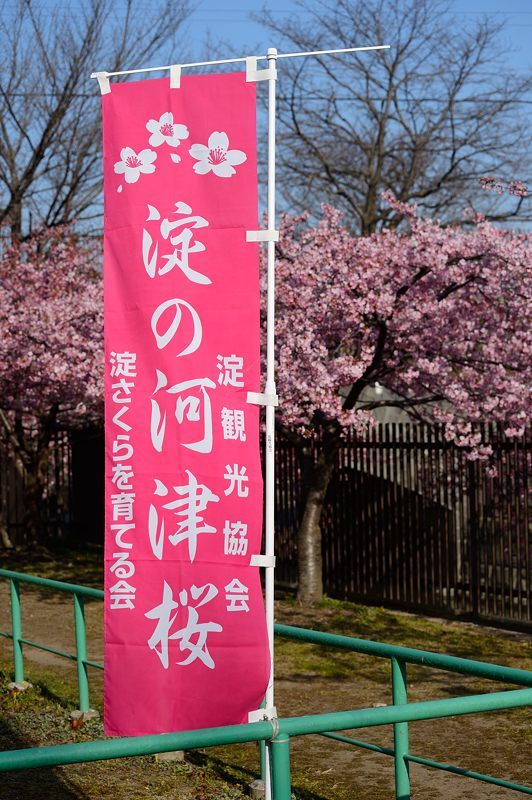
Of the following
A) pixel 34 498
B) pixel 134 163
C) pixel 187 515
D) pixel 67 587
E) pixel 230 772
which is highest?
pixel 134 163

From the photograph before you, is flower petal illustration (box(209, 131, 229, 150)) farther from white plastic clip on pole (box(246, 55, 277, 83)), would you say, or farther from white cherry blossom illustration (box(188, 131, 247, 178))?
white plastic clip on pole (box(246, 55, 277, 83))

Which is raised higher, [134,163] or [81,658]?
[134,163]

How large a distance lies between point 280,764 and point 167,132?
3.05 meters

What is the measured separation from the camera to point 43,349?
15.6 metres

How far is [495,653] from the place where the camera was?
1143 centimetres

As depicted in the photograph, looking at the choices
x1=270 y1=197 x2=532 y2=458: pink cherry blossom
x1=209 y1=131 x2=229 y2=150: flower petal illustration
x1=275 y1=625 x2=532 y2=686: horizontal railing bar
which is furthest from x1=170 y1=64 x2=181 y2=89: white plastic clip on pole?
x1=270 y1=197 x2=532 y2=458: pink cherry blossom

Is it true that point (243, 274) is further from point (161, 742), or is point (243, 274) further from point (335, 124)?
point (335, 124)

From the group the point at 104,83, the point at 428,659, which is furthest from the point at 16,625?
the point at 104,83

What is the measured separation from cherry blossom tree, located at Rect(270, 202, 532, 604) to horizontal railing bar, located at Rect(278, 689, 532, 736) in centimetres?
854

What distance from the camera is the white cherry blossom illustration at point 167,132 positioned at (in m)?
5.16

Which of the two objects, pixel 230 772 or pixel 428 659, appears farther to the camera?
pixel 230 772

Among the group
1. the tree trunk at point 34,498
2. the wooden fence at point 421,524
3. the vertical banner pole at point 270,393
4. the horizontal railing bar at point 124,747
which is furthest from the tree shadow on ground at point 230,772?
the tree trunk at point 34,498

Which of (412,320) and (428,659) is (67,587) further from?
(412,320)

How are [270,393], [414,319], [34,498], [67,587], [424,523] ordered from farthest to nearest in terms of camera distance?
1. [34,498]
2. [424,523]
3. [414,319]
4. [67,587]
5. [270,393]
